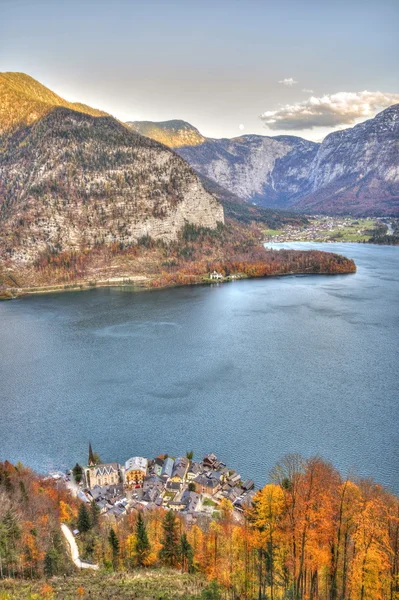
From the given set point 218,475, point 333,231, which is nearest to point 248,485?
point 218,475

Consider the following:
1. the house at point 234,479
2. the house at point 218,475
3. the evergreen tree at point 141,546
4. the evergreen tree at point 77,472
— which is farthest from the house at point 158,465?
the evergreen tree at point 141,546

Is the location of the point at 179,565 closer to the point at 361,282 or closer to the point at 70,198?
the point at 361,282

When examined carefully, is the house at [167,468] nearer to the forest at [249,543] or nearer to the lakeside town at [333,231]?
the forest at [249,543]

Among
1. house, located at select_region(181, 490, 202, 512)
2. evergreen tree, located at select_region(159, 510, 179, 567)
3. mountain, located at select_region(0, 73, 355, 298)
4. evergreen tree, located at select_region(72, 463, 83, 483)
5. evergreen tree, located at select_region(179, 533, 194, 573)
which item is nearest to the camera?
evergreen tree, located at select_region(179, 533, 194, 573)

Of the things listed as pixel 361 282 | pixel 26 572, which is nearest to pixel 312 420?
pixel 26 572

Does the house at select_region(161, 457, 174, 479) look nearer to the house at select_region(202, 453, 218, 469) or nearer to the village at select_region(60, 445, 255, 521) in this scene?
the village at select_region(60, 445, 255, 521)

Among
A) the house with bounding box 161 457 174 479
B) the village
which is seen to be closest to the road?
the village

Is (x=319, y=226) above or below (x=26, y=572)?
above

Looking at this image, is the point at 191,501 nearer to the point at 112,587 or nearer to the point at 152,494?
the point at 152,494

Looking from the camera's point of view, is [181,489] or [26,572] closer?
[26,572]
